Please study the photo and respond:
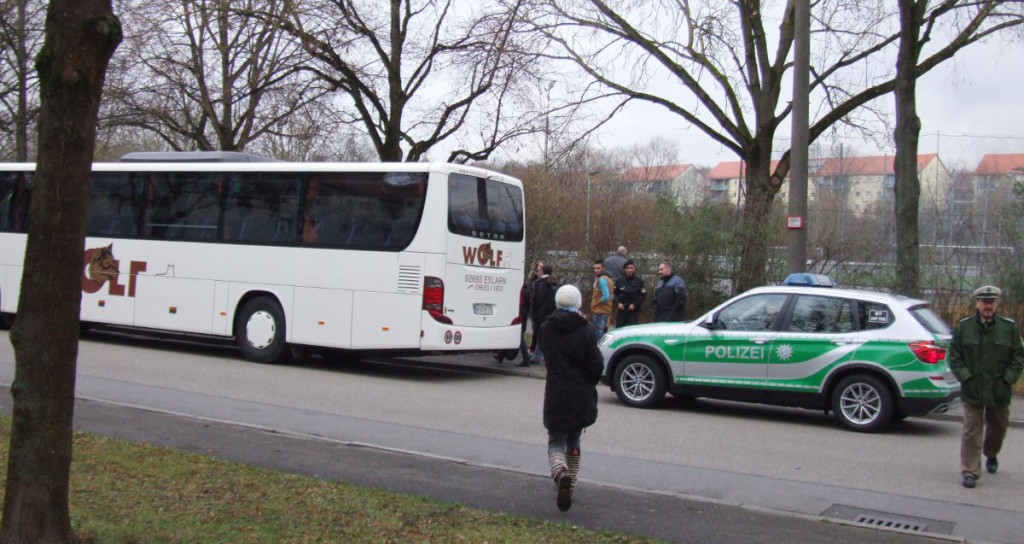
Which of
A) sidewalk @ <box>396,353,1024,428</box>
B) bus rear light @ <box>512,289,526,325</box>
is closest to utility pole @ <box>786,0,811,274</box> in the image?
bus rear light @ <box>512,289,526,325</box>

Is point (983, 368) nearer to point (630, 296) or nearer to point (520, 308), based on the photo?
point (630, 296)

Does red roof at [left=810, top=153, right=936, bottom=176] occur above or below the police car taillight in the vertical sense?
above

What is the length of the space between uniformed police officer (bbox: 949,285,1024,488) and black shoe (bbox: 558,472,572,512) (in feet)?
Result: 12.5

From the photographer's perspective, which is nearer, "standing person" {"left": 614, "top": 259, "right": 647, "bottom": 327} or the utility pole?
the utility pole

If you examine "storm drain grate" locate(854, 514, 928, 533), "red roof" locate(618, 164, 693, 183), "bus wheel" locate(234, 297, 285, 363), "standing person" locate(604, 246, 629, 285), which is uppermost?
"red roof" locate(618, 164, 693, 183)

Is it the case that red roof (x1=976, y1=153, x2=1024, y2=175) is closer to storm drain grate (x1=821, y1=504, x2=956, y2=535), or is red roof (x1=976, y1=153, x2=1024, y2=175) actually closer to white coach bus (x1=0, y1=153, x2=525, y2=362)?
white coach bus (x1=0, y1=153, x2=525, y2=362)

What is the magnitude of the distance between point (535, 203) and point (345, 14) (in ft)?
21.7

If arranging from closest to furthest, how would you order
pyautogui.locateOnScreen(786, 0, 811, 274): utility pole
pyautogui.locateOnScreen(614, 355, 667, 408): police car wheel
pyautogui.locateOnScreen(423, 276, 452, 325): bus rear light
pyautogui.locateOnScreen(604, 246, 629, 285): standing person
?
1. pyautogui.locateOnScreen(614, 355, 667, 408): police car wheel
2. pyautogui.locateOnScreen(423, 276, 452, 325): bus rear light
3. pyautogui.locateOnScreen(786, 0, 811, 274): utility pole
4. pyautogui.locateOnScreen(604, 246, 629, 285): standing person

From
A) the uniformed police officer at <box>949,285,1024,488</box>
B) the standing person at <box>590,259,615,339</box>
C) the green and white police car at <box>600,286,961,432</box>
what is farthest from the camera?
the standing person at <box>590,259,615,339</box>

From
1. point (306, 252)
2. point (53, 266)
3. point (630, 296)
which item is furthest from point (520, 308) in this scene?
point (53, 266)

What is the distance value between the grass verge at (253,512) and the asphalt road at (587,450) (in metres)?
0.52

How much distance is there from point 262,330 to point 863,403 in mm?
9405

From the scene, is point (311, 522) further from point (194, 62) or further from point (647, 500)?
point (194, 62)

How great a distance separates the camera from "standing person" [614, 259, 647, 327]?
16.2m
